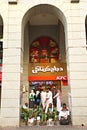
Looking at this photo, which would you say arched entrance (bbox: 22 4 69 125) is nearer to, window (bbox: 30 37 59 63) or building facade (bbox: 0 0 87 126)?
window (bbox: 30 37 59 63)

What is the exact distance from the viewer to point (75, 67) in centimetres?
1097

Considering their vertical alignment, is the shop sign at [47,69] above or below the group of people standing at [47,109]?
above

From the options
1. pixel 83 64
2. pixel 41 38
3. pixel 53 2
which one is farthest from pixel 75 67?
pixel 41 38

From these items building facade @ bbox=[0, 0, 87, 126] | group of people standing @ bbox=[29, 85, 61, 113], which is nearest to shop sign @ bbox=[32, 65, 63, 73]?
group of people standing @ bbox=[29, 85, 61, 113]

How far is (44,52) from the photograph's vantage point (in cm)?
1670

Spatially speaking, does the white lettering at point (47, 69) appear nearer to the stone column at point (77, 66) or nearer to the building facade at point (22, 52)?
the building facade at point (22, 52)

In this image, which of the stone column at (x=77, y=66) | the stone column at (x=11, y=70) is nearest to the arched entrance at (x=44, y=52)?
the stone column at (x=77, y=66)

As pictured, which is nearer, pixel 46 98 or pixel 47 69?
pixel 46 98

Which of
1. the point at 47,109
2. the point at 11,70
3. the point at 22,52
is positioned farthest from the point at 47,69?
the point at 11,70

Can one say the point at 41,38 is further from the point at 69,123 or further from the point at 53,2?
the point at 69,123

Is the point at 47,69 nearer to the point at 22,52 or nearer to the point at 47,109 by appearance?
the point at 22,52

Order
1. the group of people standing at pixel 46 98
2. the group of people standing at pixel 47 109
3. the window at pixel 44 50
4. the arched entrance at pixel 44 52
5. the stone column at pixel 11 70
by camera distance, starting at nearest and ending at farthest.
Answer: the stone column at pixel 11 70
the group of people standing at pixel 47 109
the group of people standing at pixel 46 98
the arched entrance at pixel 44 52
the window at pixel 44 50

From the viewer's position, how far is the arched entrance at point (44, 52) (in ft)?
50.2

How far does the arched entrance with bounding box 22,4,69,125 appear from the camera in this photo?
15.3 meters
